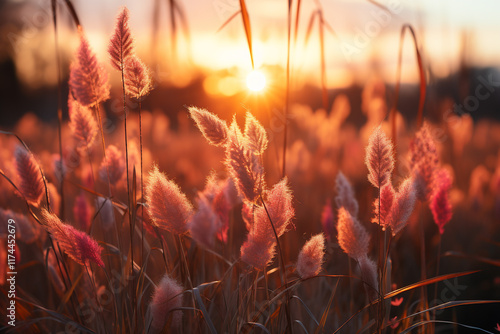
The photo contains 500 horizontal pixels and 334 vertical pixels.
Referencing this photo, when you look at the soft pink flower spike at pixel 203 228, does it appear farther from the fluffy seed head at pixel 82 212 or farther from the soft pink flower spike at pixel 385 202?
the fluffy seed head at pixel 82 212

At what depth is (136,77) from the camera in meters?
1.08

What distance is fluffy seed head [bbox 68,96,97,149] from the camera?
1352 millimetres

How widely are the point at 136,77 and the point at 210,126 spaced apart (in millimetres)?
268

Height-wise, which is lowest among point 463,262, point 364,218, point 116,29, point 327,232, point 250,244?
point 463,262

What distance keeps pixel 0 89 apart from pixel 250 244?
1285 centimetres

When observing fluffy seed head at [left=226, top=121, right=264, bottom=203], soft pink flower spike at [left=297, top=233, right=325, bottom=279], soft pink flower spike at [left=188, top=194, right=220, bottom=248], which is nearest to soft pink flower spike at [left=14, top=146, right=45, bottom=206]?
soft pink flower spike at [left=188, top=194, right=220, bottom=248]

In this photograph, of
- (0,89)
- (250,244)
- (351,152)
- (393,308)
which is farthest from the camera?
(0,89)

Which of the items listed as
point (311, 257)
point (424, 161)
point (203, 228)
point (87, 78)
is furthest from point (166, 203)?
point (424, 161)

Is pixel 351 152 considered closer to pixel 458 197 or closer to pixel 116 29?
pixel 458 197

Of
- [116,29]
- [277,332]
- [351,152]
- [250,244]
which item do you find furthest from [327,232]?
[351,152]

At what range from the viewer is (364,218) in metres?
2.65

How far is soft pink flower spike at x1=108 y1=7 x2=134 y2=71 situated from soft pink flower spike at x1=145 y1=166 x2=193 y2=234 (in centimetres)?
28

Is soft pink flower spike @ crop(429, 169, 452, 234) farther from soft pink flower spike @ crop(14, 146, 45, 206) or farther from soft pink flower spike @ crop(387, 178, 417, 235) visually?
soft pink flower spike @ crop(14, 146, 45, 206)

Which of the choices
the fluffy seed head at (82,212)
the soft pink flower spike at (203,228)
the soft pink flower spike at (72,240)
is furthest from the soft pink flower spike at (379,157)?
the fluffy seed head at (82,212)
